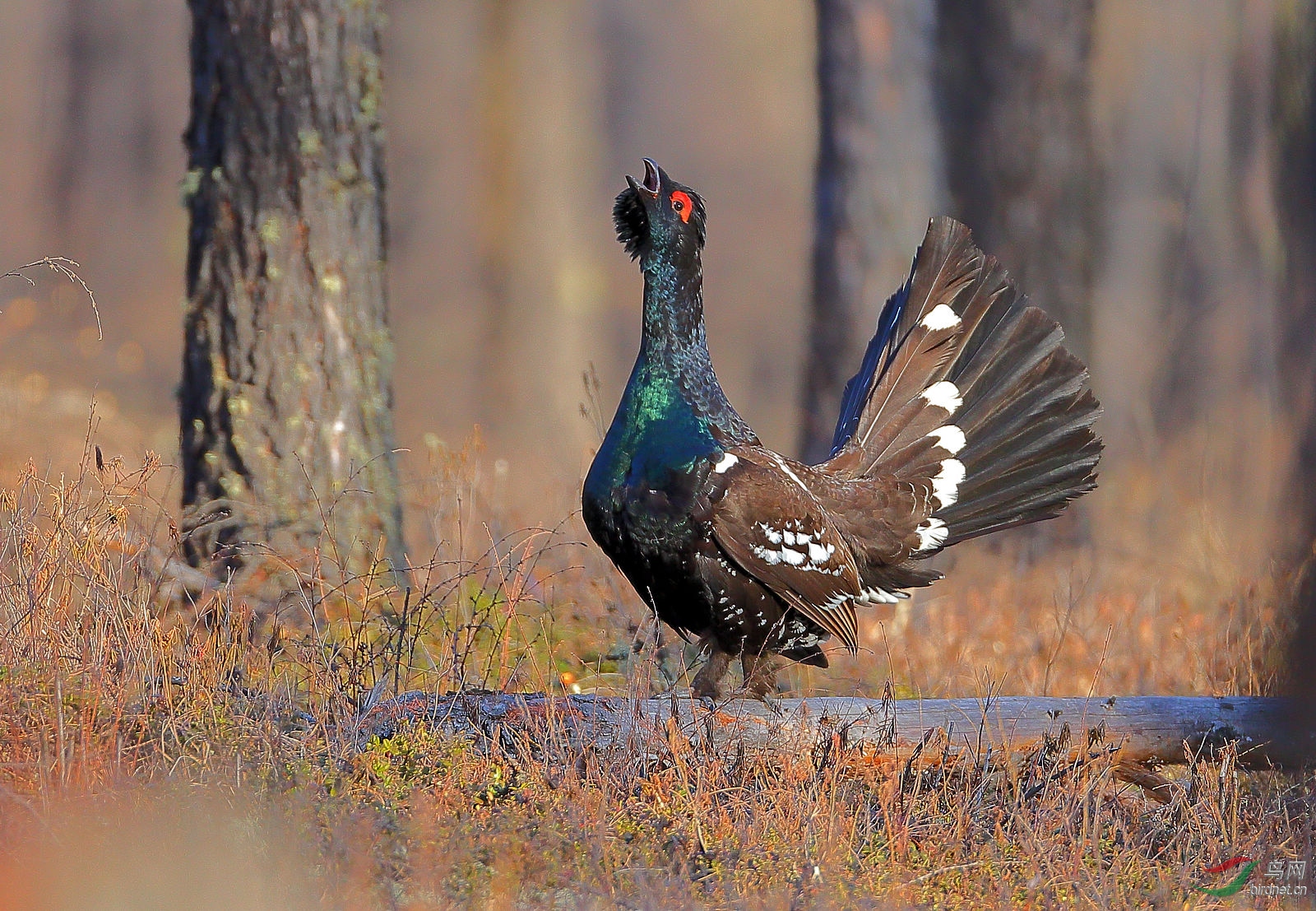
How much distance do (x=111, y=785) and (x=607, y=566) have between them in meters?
3.11

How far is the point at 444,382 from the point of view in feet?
88.0

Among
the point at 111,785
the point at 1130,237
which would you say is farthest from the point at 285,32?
the point at 1130,237

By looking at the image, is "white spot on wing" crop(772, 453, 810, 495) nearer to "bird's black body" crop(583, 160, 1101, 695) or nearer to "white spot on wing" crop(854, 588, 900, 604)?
"bird's black body" crop(583, 160, 1101, 695)

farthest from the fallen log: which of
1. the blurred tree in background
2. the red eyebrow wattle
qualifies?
the blurred tree in background

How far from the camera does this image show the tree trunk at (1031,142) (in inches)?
468

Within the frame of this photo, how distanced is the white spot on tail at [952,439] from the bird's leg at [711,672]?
4.75 ft

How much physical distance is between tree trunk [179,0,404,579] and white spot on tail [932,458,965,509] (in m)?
2.84

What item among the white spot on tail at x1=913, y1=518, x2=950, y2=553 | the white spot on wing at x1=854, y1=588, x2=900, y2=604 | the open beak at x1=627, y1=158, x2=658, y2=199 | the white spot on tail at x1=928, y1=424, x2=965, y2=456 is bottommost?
the white spot on wing at x1=854, y1=588, x2=900, y2=604

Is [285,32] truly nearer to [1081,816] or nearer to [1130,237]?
[1081,816]

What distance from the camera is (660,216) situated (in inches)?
178

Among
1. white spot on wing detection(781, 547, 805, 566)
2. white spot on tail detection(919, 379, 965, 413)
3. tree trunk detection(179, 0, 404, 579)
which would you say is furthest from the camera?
tree trunk detection(179, 0, 404, 579)

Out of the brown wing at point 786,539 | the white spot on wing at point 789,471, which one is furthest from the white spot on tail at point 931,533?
the white spot on wing at point 789,471

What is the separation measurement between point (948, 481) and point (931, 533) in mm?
235

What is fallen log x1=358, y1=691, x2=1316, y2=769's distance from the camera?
4.06 m
